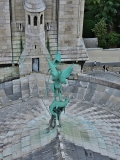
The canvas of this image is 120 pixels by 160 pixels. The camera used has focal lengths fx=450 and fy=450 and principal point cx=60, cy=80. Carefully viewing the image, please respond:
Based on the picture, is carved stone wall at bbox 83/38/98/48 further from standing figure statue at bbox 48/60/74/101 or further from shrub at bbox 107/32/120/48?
standing figure statue at bbox 48/60/74/101

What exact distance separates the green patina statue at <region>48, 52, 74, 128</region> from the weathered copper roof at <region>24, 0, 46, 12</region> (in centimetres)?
798

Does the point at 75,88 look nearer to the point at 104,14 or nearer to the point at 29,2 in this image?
the point at 29,2

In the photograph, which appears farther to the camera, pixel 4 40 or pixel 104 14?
pixel 104 14

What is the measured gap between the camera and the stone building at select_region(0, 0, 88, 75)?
36.0 m

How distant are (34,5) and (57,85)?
32.3ft

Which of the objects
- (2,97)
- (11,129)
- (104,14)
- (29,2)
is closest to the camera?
(11,129)

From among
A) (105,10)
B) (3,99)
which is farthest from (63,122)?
(105,10)

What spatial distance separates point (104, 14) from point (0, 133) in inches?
1367

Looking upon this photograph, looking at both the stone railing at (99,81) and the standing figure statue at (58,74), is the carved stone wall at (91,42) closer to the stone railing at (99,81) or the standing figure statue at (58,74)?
the stone railing at (99,81)

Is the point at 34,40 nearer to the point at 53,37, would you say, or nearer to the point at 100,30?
the point at 53,37

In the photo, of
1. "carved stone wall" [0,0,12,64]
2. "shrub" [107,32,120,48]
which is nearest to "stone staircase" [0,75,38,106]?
"carved stone wall" [0,0,12,64]

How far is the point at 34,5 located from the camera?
3500 cm

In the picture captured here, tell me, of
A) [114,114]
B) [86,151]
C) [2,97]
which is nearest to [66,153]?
[86,151]

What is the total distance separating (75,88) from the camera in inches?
1533
